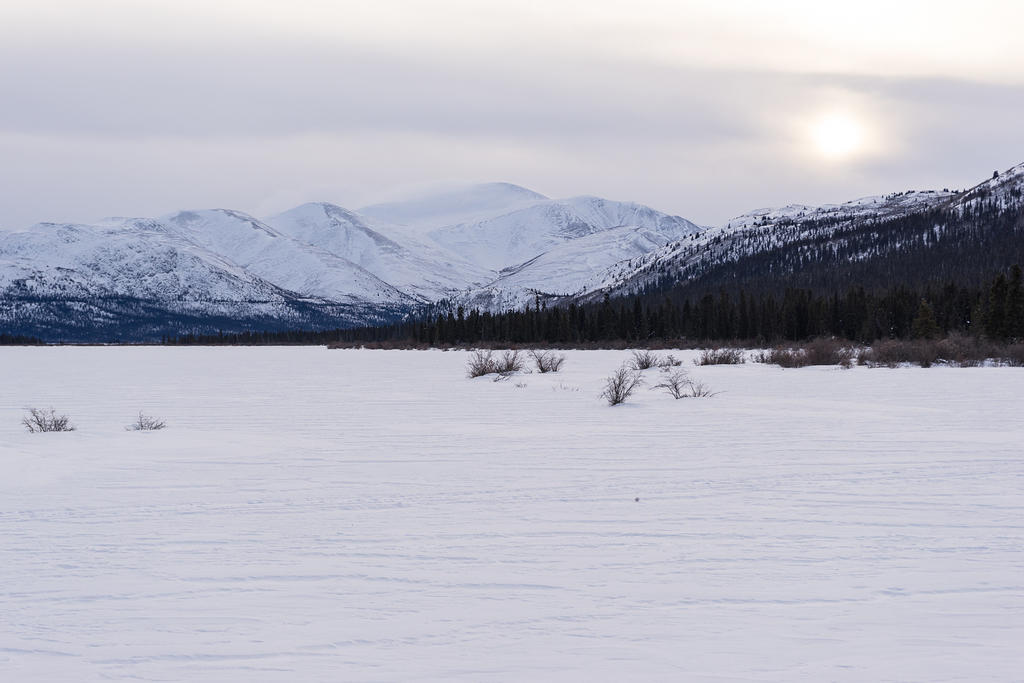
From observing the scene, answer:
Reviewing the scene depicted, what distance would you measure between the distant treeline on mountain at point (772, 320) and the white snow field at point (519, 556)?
48462 millimetres

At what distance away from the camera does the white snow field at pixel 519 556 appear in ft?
14.5

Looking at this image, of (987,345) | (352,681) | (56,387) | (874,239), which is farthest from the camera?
(874,239)

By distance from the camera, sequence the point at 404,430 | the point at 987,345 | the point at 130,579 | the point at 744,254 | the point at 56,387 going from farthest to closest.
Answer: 1. the point at 744,254
2. the point at 987,345
3. the point at 56,387
4. the point at 404,430
5. the point at 130,579

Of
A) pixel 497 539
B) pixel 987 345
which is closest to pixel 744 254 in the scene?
pixel 987 345

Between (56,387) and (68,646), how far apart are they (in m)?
27.6

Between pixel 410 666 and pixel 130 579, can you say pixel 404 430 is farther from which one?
pixel 410 666

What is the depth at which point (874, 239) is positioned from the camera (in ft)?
561

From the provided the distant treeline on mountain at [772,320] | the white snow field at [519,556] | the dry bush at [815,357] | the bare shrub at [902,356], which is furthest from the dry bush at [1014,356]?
the white snow field at [519,556]

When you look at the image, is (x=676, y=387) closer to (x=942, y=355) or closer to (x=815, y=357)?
(x=815, y=357)

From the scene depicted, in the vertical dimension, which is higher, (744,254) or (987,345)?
(744,254)

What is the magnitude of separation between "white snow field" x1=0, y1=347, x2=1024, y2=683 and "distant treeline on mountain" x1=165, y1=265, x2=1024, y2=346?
159 feet

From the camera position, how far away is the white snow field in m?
4.43

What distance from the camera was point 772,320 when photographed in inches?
3509

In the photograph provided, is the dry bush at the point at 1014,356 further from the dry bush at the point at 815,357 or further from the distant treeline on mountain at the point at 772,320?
the distant treeline on mountain at the point at 772,320
